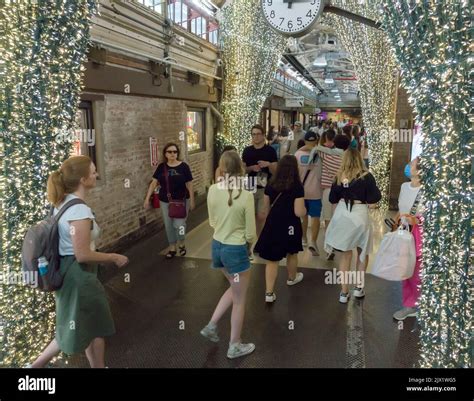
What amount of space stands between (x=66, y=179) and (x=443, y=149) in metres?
2.13

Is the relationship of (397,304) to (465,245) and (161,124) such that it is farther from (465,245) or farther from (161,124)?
(161,124)

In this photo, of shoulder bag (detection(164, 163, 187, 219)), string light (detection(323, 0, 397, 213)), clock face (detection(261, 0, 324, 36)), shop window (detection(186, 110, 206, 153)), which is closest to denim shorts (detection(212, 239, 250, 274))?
shoulder bag (detection(164, 163, 187, 219))

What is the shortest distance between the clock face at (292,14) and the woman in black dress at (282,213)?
4.92 ft

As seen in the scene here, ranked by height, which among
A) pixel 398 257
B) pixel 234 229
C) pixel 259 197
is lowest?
pixel 398 257

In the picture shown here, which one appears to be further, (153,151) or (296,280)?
(153,151)

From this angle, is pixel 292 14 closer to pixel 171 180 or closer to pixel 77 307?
pixel 171 180

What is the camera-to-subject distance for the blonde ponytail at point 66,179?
237 centimetres

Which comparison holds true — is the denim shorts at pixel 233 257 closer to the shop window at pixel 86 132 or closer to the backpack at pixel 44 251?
the backpack at pixel 44 251

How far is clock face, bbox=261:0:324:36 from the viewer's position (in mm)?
4270

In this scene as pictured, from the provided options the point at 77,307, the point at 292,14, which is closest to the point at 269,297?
the point at 77,307

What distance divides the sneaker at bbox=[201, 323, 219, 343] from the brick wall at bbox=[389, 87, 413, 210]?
6275mm

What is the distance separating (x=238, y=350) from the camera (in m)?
3.32

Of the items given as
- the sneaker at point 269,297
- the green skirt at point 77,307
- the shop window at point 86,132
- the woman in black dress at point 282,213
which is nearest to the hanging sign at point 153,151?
the shop window at point 86,132
